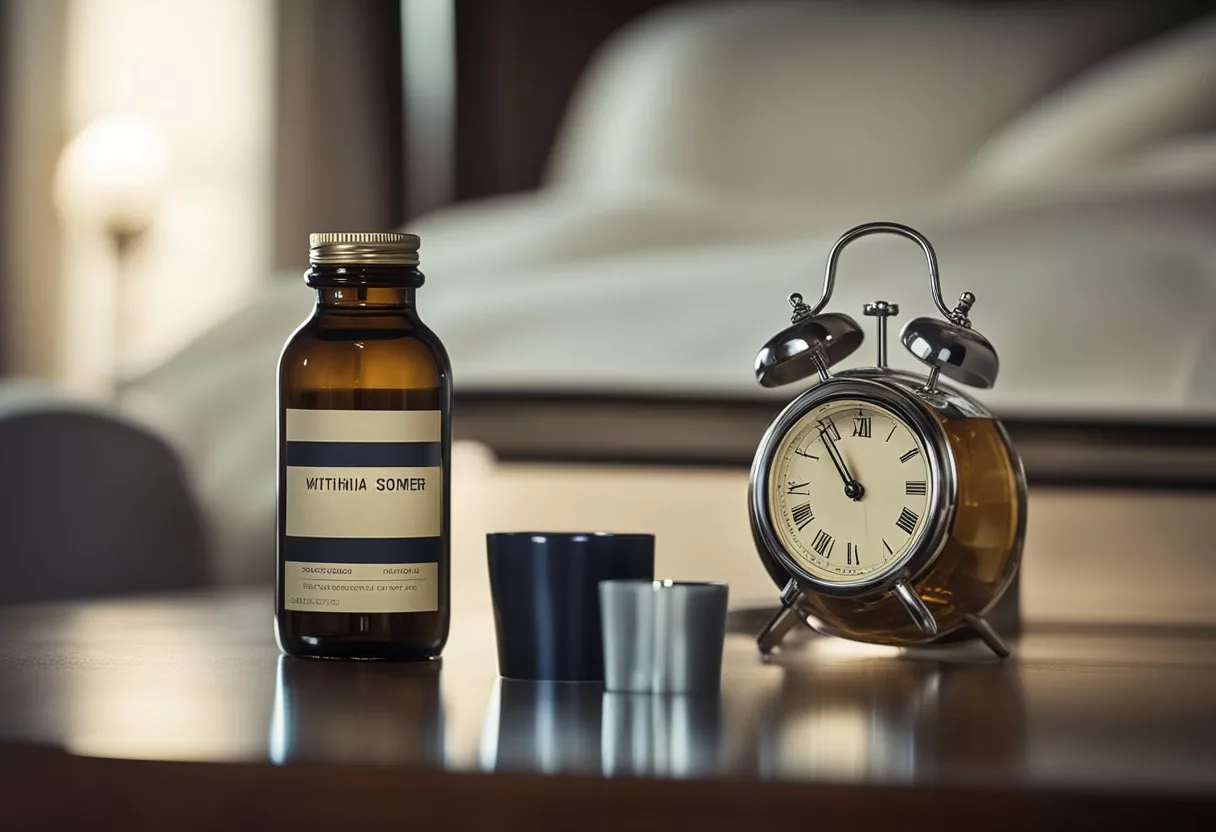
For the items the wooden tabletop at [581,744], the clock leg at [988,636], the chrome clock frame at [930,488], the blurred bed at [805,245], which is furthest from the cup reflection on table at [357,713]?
the blurred bed at [805,245]

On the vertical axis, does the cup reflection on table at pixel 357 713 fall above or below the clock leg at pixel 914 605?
below

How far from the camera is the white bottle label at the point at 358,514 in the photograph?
80 cm

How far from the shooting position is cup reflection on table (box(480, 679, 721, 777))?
0.51 meters

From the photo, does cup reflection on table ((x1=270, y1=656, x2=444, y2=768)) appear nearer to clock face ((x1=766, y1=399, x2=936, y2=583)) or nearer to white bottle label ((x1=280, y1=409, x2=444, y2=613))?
white bottle label ((x1=280, y1=409, x2=444, y2=613))

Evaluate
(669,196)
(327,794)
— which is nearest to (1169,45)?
(669,196)

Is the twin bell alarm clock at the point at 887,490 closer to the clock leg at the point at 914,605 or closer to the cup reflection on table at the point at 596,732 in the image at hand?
the clock leg at the point at 914,605

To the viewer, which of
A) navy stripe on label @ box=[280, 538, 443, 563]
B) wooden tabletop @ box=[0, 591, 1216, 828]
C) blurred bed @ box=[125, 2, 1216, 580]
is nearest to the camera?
wooden tabletop @ box=[0, 591, 1216, 828]

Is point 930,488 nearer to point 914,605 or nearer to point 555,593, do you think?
point 914,605

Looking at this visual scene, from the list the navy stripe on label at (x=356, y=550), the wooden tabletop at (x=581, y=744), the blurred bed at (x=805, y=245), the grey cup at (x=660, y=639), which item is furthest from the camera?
the blurred bed at (x=805, y=245)

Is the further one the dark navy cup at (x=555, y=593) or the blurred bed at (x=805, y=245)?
the blurred bed at (x=805, y=245)

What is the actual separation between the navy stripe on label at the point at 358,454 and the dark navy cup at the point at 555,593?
6cm

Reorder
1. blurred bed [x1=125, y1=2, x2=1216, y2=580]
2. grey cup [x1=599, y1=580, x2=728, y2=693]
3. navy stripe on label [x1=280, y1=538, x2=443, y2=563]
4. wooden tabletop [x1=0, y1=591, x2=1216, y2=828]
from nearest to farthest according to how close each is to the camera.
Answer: wooden tabletop [x1=0, y1=591, x2=1216, y2=828], grey cup [x1=599, y1=580, x2=728, y2=693], navy stripe on label [x1=280, y1=538, x2=443, y2=563], blurred bed [x1=125, y1=2, x2=1216, y2=580]

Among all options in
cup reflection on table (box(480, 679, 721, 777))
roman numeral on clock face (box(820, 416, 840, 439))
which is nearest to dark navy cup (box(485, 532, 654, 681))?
cup reflection on table (box(480, 679, 721, 777))

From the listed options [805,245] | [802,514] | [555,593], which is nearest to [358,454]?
[555,593]
